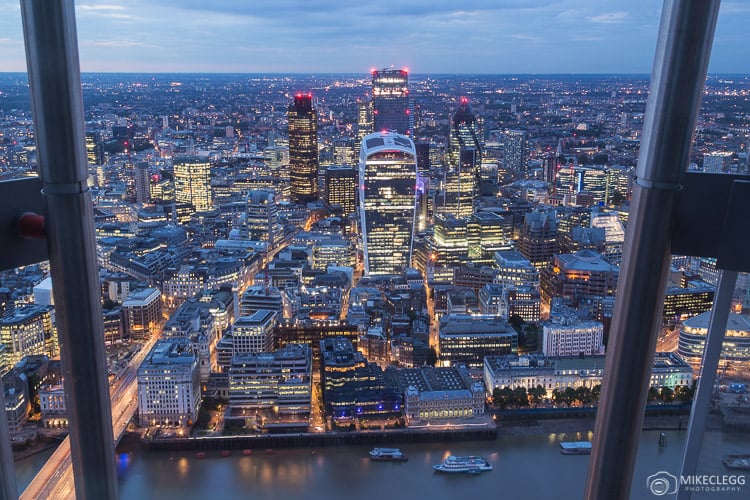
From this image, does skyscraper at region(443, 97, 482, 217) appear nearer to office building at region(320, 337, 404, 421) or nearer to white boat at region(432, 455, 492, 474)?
office building at region(320, 337, 404, 421)

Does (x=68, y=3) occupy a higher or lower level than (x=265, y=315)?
higher

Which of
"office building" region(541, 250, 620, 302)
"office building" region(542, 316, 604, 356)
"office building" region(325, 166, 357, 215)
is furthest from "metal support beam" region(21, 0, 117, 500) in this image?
"office building" region(325, 166, 357, 215)

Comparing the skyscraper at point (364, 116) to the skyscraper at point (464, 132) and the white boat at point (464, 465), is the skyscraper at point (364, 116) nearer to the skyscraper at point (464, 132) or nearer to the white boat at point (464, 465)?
the skyscraper at point (464, 132)

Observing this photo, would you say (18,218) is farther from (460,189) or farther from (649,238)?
(460,189)

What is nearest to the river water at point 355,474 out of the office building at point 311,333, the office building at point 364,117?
the office building at point 311,333

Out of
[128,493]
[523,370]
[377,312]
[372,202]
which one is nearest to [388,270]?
[372,202]

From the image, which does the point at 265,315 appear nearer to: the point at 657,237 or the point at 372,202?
the point at 372,202
